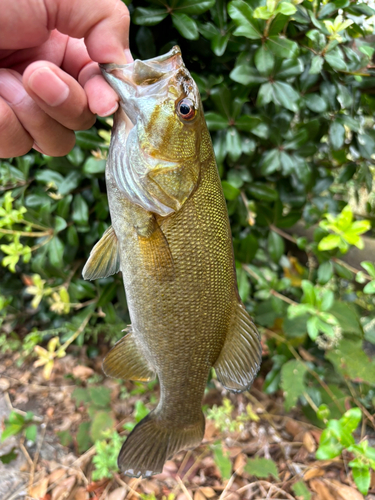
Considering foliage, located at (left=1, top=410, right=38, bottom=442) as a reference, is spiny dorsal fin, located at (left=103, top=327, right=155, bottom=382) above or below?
above

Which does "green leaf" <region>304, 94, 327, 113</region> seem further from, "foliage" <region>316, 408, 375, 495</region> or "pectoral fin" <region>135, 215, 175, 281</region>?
"foliage" <region>316, 408, 375, 495</region>

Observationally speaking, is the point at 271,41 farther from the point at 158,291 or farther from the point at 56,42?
the point at 158,291

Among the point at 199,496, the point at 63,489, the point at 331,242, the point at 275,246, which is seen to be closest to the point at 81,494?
the point at 63,489

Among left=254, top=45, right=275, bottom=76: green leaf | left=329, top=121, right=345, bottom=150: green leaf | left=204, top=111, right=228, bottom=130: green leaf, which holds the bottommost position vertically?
left=204, top=111, right=228, bottom=130: green leaf

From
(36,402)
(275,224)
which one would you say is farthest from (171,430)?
(36,402)

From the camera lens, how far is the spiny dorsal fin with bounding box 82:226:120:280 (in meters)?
0.97

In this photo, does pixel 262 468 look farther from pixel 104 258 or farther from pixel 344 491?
pixel 104 258

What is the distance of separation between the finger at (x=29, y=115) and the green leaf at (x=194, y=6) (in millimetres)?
642

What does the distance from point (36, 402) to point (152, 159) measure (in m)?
1.84

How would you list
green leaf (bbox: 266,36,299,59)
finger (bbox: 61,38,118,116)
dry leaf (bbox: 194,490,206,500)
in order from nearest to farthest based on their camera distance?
finger (bbox: 61,38,118,116) → green leaf (bbox: 266,36,299,59) → dry leaf (bbox: 194,490,206,500)

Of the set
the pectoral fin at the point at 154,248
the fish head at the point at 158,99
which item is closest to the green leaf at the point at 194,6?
the fish head at the point at 158,99

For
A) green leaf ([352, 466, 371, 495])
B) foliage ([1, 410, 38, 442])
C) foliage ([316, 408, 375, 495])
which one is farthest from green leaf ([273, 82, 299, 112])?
foliage ([1, 410, 38, 442])

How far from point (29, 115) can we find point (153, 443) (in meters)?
1.16

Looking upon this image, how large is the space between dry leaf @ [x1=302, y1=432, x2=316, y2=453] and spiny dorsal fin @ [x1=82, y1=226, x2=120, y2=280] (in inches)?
60.7
